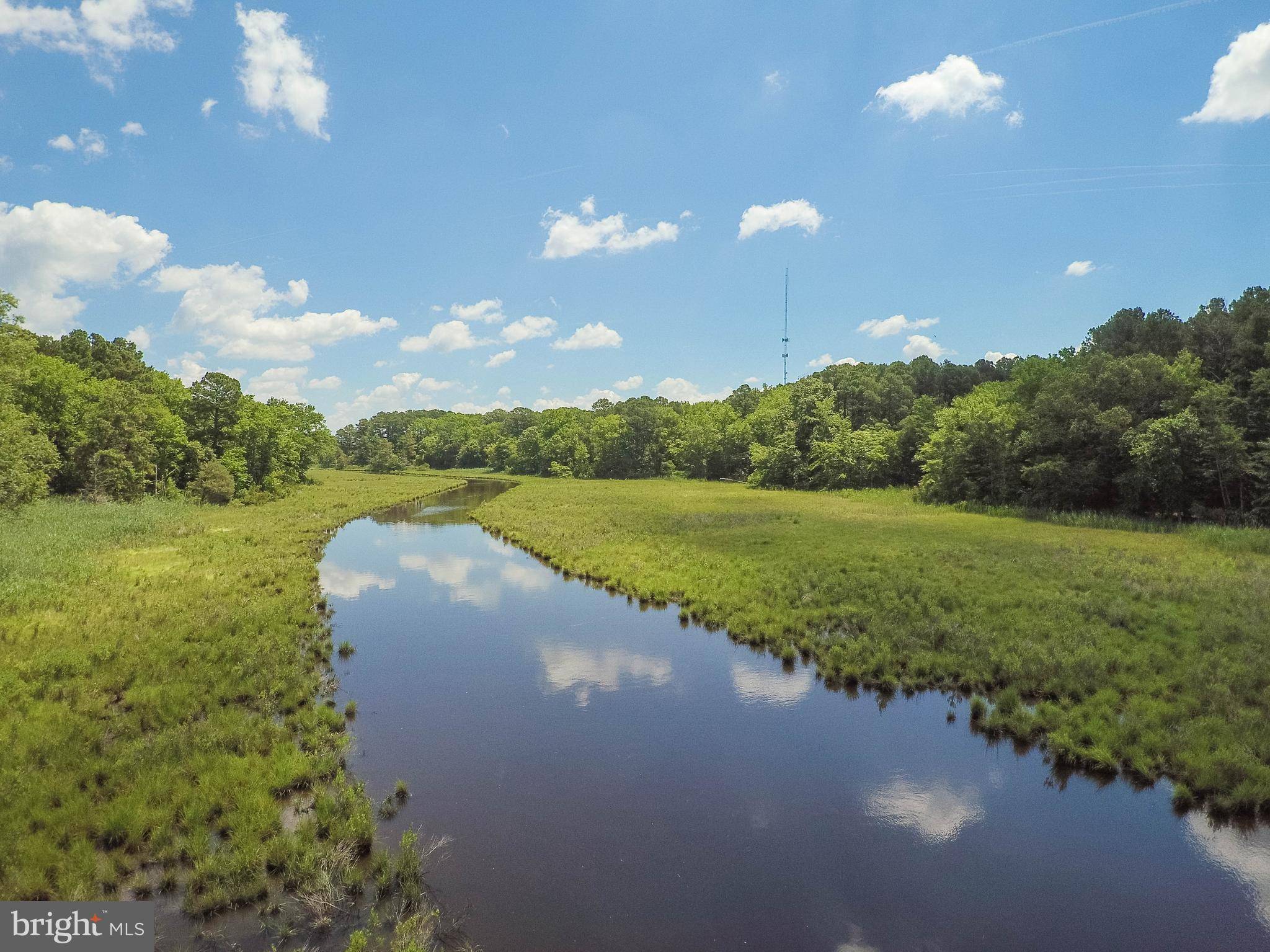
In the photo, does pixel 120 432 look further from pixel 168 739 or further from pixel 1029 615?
pixel 1029 615

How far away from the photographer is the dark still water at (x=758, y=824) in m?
8.51

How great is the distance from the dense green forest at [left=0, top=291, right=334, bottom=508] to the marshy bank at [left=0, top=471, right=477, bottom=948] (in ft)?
56.0

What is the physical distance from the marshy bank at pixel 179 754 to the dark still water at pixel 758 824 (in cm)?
125

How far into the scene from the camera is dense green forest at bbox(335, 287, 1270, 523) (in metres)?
38.2

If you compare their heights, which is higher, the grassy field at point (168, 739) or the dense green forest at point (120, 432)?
the dense green forest at point (120, 432)

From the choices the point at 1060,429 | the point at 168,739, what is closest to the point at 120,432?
the point at 168,739

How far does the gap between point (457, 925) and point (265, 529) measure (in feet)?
129

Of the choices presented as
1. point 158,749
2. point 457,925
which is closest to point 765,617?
point 457,925

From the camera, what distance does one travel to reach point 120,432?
153ft

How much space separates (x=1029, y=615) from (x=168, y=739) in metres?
23.3

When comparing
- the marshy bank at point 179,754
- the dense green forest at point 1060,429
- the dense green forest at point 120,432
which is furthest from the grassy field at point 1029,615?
the dense green forest at point 120,432

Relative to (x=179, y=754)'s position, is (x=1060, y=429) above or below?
above

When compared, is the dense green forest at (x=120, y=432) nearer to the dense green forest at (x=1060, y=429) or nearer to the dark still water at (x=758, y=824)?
the dark still water at (x=758, y=824)

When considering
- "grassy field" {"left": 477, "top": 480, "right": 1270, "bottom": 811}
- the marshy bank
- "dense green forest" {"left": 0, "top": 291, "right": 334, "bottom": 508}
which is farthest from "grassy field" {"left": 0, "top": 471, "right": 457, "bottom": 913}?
"dense green forest" {"left": 0, "top": 291, "right": 334, "bottom": 508}
